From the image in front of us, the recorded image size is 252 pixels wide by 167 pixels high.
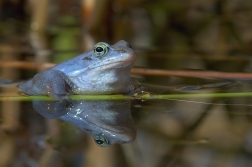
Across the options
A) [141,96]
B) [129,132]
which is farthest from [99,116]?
[141,96]

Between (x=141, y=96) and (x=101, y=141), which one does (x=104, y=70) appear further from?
(x=101, y=141)

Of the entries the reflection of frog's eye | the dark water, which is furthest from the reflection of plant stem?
the reflection of frog's eye

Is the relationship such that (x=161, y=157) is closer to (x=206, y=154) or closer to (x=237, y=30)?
(x=206, y=154)

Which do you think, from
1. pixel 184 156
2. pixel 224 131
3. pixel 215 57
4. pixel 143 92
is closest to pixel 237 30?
pixel 215 57

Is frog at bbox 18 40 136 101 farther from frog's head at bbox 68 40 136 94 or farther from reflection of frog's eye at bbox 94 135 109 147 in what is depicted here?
reflection of frog's eye at bbox 94 135 109 147

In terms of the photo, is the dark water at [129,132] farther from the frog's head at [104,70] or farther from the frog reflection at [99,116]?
the frog's head at [104,70]

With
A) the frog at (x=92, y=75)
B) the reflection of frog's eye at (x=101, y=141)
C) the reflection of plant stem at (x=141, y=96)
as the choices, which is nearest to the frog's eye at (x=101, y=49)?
the frog at (x=92, y=75)

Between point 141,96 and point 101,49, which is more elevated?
point 101,49
